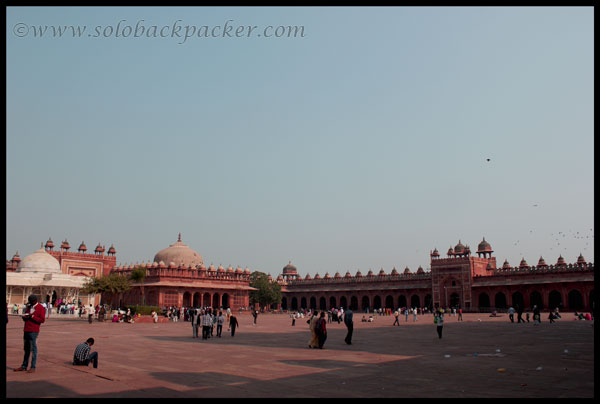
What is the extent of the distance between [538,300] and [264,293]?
101 ft

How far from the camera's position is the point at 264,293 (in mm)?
64188

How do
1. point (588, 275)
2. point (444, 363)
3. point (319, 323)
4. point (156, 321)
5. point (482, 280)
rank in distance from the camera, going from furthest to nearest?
point (482, 280)
point (588, 275)
point (156, 321)
point (319, 323)
point (444, 363)

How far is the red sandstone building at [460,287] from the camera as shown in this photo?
1949 inches

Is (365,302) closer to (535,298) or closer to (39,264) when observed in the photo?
(535,298)

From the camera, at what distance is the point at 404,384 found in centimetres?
791

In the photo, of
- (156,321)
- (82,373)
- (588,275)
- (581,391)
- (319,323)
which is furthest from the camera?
(588,275)

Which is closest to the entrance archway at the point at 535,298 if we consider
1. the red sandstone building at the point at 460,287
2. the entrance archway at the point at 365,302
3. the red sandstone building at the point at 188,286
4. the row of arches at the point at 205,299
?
the red sandstone building at the point at 460,287

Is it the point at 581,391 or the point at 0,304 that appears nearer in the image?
the point at 0,304

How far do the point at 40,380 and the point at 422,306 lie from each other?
56490 millimetres

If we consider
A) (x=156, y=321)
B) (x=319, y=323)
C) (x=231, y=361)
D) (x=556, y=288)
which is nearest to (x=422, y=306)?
(x=556, y=288)

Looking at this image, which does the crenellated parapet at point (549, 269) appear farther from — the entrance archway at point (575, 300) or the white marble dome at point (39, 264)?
the white marble dome at point (39, 264)

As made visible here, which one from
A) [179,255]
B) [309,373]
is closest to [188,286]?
[179,255]

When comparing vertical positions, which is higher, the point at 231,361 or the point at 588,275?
the point at 588,275
